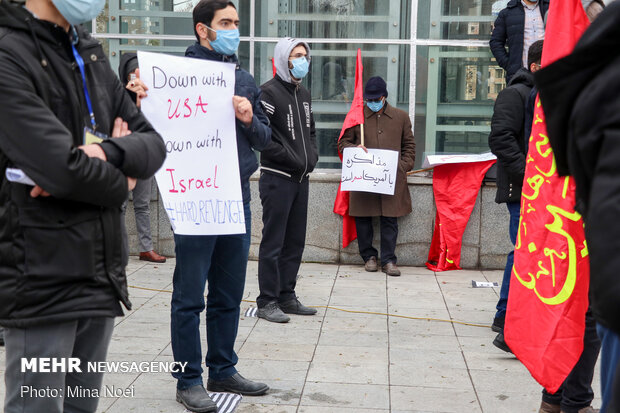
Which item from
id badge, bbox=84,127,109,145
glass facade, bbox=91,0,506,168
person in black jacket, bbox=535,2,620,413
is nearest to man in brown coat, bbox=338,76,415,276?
glass facade, bbox=91,0,506,168

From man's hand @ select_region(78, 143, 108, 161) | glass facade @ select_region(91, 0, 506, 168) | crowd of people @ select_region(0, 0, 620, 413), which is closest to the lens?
crowd of people @ select_region(0, 0, 620, 413)

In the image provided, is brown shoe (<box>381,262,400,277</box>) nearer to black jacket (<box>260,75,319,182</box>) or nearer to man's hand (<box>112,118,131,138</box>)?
black jacket (<box>260,75,319,182</box>)

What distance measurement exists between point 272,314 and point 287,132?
1.45 meters

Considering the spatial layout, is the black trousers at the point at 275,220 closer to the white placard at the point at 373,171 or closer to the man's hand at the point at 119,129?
the white placard at the point at 373,171

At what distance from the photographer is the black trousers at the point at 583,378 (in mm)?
3928

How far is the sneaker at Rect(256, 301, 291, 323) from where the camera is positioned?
6266 millimetres

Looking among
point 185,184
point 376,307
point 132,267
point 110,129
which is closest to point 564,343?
point 185,184

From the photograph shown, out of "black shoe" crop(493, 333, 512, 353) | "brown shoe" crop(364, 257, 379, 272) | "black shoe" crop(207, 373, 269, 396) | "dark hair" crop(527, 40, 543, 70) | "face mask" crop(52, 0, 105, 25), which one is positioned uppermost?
"face mask" crop(52, 0, 105, 25)

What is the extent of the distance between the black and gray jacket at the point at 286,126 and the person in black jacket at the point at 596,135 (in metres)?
4.51

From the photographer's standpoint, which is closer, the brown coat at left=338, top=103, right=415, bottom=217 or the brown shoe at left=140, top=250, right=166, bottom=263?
the brown coat at left=338, top=103, right=415, bottom=217

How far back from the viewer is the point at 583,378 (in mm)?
3973

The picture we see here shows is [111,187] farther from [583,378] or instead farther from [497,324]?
[497,324]

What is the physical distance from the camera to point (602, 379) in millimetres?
2379

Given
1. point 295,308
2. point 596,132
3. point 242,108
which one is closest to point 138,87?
point 242,108
